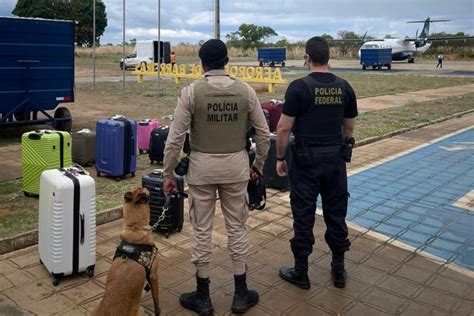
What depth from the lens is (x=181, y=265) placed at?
423 cm

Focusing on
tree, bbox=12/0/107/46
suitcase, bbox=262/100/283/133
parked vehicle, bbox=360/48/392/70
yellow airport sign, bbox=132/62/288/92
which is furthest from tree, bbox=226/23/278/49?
suitcase, bbox=262/100/283/133

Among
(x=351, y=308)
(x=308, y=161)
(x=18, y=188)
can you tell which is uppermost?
(x=308, y=161)

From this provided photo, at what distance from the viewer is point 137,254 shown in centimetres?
301

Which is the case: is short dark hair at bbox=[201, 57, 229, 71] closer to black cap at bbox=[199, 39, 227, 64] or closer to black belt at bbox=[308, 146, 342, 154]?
black cap at bbox=[199, 39, 227, 64]

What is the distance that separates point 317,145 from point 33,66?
739cm

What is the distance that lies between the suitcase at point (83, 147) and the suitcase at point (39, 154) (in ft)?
4.61

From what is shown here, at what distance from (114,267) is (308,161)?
1.65m

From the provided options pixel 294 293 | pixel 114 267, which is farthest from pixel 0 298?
pixel 294 293

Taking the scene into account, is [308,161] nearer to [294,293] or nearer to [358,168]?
[294,293]

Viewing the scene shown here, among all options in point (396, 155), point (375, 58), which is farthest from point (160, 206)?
point (375, 58)

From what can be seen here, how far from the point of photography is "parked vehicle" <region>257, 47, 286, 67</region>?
155 feet

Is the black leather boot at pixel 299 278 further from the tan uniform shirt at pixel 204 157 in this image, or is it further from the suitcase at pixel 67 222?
the suitcase at pixel 67 222

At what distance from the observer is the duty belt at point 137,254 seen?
117 inches

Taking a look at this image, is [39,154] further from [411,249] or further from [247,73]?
[247,73]
